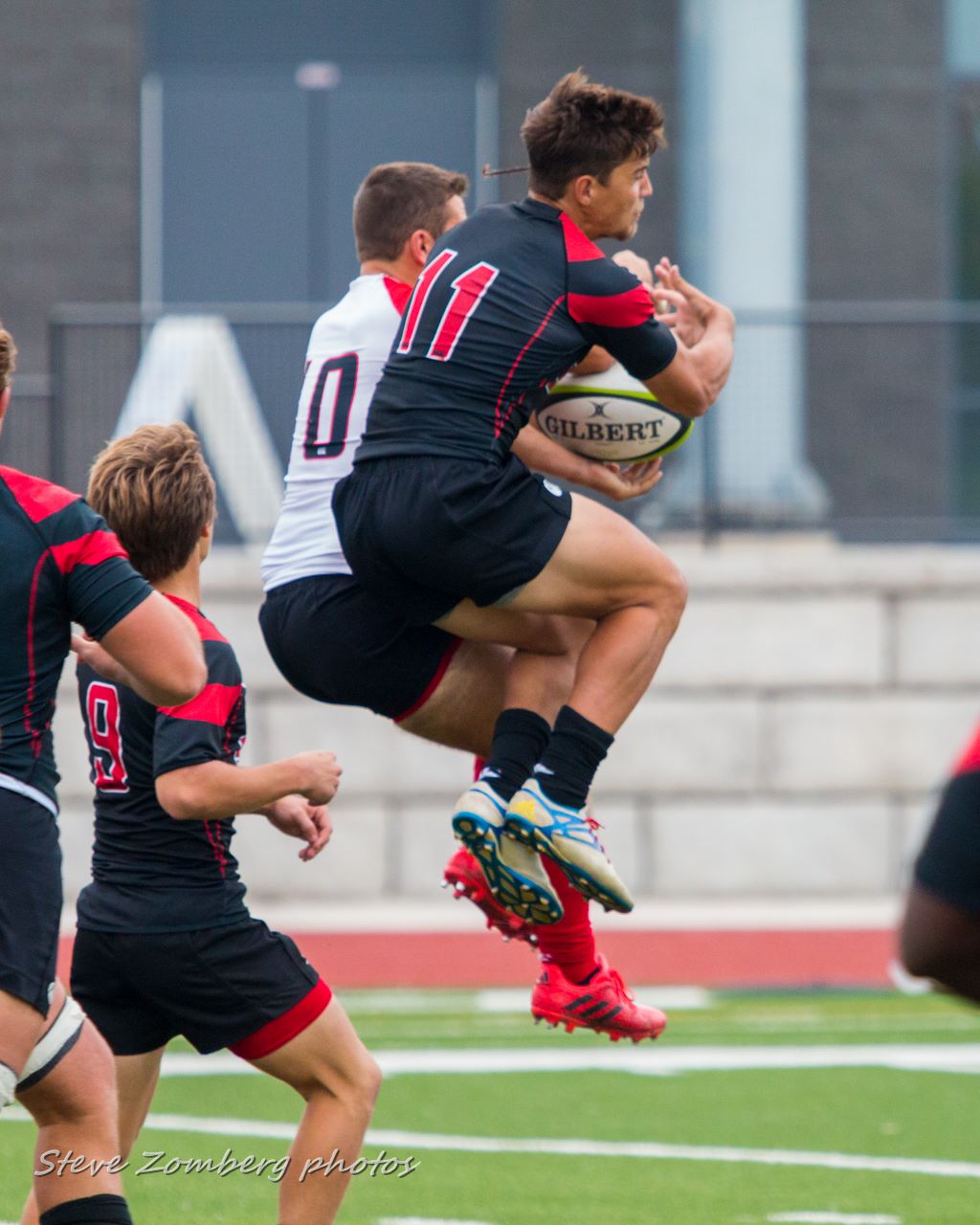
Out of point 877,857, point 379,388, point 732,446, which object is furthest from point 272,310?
point 379,388

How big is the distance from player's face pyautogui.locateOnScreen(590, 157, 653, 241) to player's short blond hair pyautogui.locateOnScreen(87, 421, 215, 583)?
1079 millimetres

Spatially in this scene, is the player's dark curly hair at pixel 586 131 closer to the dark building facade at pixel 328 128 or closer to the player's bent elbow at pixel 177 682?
the player's bent elbow at pixel 177 682

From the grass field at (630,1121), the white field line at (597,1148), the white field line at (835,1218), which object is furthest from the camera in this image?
the white field line at (597,1148)

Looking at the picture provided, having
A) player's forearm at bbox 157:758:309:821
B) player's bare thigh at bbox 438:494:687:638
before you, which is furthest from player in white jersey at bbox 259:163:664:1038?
player's forearm at bbox 157:758:309:821

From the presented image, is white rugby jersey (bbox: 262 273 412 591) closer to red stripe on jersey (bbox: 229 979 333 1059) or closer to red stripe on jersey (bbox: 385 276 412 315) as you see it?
red stripe on jersey (bbox: 385 276 412 315)

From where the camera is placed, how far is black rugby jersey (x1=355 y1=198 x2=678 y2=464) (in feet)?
15.0

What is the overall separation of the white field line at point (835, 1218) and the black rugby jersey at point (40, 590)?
132 inches

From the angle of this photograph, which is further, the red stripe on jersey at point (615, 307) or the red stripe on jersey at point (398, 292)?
the red stripe on jersey at point (398, 292)

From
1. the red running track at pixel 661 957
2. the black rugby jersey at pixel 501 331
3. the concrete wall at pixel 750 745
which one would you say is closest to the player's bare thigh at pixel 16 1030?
the black rugby jersey at pixel 501 331

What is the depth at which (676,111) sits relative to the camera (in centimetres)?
1505

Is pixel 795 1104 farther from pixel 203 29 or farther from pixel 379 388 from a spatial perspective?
pixel 203 29

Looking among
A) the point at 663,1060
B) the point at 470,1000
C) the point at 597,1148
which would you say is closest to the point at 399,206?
the point at 597,1148

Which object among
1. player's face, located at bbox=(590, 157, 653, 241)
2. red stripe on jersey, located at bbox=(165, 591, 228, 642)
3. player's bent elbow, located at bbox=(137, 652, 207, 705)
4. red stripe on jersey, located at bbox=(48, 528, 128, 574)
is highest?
player's face, located at bbox=(590, 157, 653, 241)

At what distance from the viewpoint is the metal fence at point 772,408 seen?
1215 cm
